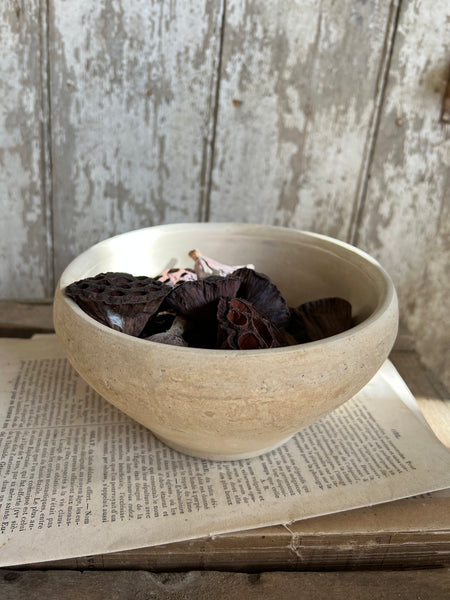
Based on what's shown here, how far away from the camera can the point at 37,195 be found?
0.80 m

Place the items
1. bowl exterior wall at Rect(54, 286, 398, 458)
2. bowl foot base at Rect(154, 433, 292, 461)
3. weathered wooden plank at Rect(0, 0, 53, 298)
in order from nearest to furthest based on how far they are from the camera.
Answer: bowl exterior wall at Rect(54, 286, 398, 458)
bowl foot base at Rect(154, 433, 292, 461)
weathered wooden plank at Rect(0, 0, 53, 298)

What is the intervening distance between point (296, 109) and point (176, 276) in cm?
30

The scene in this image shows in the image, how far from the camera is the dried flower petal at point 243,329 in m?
0.49

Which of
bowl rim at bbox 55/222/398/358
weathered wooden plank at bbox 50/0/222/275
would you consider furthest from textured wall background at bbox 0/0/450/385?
bowl rim at bbox 55/222/398/358

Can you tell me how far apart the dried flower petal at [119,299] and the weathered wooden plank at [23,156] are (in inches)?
12.1

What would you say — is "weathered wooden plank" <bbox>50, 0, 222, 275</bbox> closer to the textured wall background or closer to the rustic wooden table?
the textured wall background

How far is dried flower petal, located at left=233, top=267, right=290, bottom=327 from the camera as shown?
1.94 ft

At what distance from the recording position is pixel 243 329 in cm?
50

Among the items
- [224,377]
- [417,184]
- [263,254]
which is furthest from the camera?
[417,184]

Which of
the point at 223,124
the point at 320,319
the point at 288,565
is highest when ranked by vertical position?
the point at 223,124

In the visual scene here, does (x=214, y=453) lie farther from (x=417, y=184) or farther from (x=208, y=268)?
(x=417, y=184)

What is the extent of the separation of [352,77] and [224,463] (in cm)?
51

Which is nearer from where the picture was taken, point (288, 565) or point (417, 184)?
point (288, 565)

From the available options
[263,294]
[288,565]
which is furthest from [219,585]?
[263,294]
